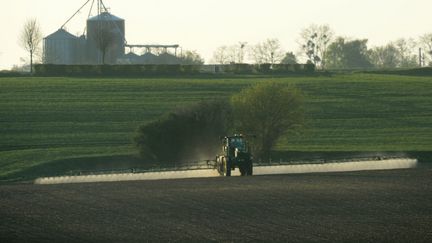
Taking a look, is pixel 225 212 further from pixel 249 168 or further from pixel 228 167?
pixel 249 168

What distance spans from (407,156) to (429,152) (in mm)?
1793

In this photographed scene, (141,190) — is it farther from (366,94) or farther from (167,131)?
(366,94)

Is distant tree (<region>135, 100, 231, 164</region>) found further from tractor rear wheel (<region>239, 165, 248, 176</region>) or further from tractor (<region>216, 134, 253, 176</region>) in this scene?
tractor (<region>216, 134, 253, 176</region>)

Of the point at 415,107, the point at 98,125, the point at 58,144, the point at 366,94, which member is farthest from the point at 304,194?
the point at 366,94

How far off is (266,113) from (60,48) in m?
99.6

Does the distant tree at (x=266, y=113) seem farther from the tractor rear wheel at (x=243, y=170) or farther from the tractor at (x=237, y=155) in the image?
the tractor at (x=237, y=155)

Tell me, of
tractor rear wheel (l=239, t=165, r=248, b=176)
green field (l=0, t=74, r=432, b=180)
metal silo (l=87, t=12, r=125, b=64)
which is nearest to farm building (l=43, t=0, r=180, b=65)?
metal silo (l=87, t=12, r=125, b=64)

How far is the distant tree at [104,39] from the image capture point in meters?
166

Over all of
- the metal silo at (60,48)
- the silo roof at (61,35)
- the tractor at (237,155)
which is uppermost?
the silo roof at (61,35)

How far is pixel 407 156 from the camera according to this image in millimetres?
78938

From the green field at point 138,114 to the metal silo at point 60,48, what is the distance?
4817 cm

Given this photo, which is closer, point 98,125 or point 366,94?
point 98,125

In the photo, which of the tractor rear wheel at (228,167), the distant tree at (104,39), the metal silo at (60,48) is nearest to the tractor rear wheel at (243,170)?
the tractor rear wheel at (228,167)

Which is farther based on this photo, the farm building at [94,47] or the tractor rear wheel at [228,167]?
the farm building at [94,47]
